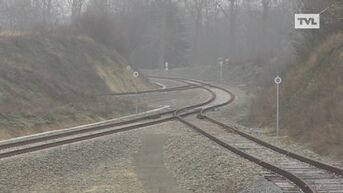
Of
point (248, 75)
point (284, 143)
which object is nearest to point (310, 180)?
point (284, 143)

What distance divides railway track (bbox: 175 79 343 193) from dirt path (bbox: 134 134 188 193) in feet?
6.78

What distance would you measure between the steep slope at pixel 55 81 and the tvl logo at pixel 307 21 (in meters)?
12.3

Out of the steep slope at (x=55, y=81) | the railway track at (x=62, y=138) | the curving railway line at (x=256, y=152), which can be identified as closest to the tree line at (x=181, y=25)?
the steep slope at (x=55, y=81)

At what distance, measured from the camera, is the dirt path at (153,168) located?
1385 centimetres

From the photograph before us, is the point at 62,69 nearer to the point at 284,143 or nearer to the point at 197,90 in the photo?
the point at 197,90

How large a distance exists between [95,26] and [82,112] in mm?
31038

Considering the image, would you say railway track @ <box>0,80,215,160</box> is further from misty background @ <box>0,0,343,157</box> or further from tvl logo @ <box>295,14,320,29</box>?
tvl logo @ <box>295,14,320,29</box>

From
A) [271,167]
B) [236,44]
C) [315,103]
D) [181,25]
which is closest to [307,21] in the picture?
[315,103]

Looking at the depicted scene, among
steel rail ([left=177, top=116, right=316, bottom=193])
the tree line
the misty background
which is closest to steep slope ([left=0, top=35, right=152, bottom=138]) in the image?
the misty background

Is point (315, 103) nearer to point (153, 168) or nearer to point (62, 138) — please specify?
point (153, 168)

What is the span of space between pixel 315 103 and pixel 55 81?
19.7 metres

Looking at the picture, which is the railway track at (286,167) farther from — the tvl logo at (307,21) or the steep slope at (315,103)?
the tvl logo at (307,21)

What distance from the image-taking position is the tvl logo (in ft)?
72.2

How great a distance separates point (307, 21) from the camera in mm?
22172
